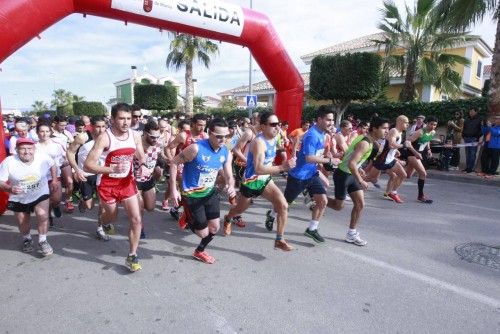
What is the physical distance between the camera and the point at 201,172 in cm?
396

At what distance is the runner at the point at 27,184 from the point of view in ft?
13.4

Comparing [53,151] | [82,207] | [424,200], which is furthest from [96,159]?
[424,200]

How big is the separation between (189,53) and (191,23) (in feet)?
54.3

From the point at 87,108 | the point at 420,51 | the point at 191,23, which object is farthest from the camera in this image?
the point at 87,108

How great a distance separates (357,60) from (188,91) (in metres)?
11.7

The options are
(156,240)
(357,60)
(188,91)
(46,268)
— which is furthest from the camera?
(188,91)

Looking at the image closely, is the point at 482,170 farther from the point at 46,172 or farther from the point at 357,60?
the point at 46,172

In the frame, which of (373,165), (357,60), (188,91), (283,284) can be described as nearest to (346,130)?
(373,165)

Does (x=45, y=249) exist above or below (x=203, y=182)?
below

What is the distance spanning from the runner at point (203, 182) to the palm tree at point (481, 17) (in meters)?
9.86

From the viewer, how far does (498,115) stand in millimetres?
10273

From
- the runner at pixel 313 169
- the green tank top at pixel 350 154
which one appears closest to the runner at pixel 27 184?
the runner at pixel 313 169

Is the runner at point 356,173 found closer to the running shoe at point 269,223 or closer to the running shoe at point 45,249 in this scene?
the running shoe at point 269,223

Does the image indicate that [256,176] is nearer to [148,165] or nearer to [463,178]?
[148,165]
